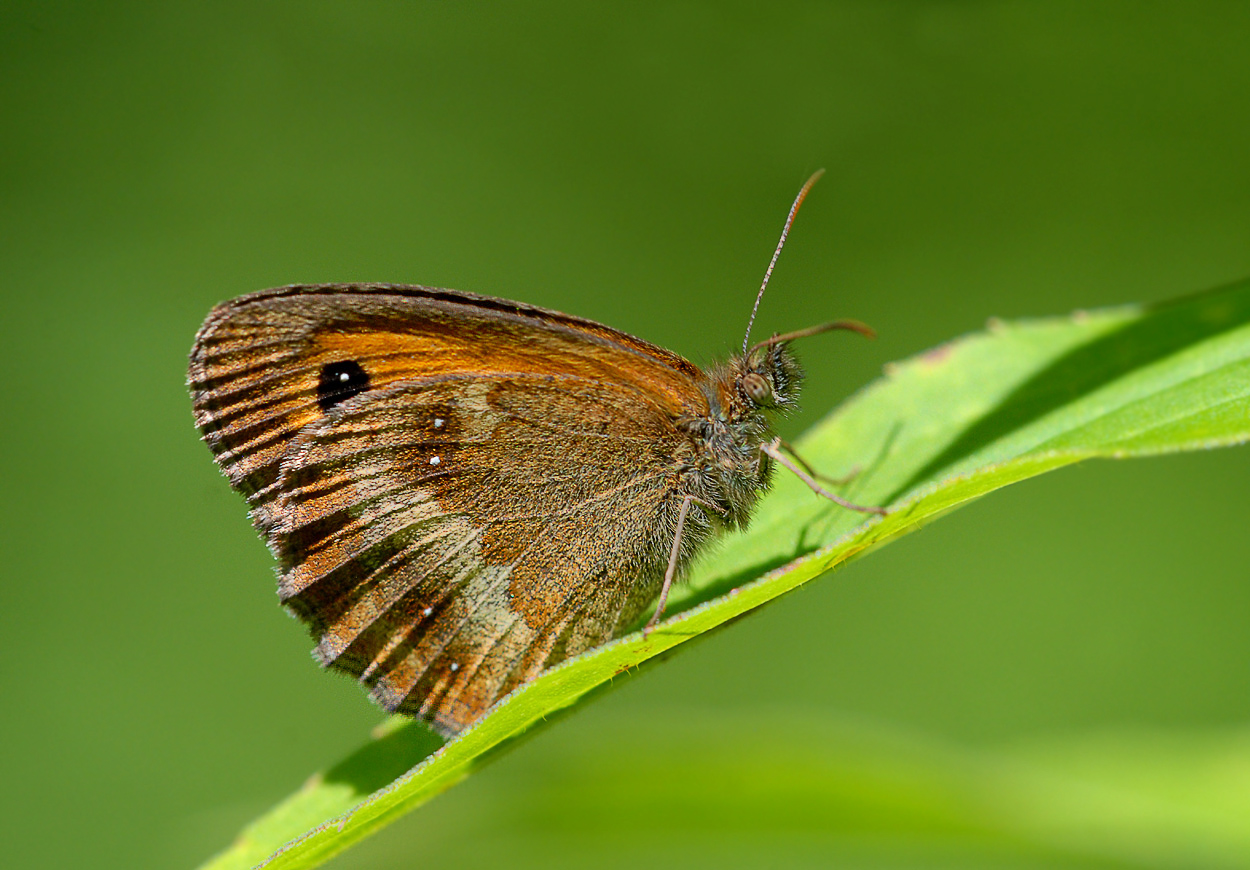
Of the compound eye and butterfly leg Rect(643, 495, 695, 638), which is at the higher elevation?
the compound eye

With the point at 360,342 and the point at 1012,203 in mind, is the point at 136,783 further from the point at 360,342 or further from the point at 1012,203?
the point at 1012,203

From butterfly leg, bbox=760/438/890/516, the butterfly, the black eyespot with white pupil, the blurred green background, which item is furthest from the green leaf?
the blurred green background

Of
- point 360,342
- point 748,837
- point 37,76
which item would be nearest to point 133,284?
point 37,76

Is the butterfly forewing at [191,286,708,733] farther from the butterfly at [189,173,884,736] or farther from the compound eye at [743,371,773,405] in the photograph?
the compound eye at [743,371,773,405]

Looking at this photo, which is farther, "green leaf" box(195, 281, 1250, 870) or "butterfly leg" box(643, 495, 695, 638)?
"butterfly leg" box(643, 495, 695, 638)

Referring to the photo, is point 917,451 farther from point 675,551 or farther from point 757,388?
point 675,551

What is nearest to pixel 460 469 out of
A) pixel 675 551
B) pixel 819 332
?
pixel 675 551

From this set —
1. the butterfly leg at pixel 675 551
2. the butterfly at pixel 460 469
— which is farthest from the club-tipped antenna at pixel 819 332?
the butterfly leg at pixel 675 551
